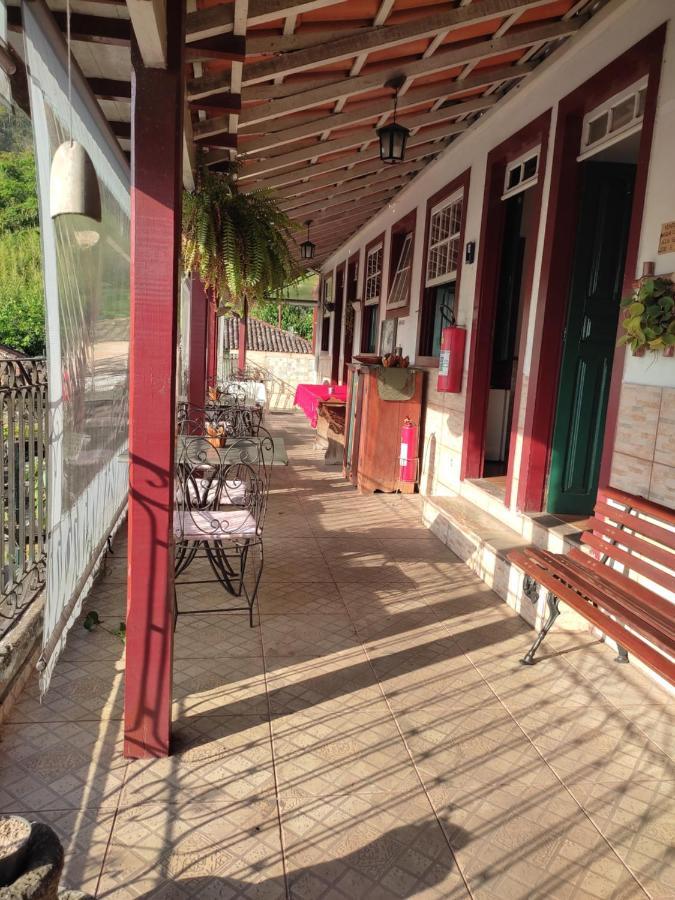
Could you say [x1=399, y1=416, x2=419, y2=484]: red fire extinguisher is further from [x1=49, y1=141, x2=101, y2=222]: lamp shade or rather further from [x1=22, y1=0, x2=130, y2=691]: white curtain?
[x1=49, y1=141, x2=101, y2=222]: lamp shade

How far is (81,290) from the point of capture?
2979 millimetres

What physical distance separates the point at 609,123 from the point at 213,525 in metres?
3.37

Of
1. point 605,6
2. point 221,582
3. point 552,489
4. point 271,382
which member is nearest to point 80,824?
point 221,582

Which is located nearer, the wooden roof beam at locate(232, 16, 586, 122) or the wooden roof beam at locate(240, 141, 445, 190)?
the wooden roof beam at locate(232, 16, 586, 122)

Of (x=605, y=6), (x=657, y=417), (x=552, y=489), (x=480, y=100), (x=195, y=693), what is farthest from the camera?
(x=480, y=100)

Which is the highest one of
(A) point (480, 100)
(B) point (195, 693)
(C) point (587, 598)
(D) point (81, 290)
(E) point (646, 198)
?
(A) point (480, 100)

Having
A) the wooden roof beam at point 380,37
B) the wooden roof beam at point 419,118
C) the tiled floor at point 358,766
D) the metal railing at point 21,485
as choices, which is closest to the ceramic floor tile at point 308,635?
the tiled floor at point 358,766

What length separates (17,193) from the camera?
70.2ft

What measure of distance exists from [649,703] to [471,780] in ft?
3.59

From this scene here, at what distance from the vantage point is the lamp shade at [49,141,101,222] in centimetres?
174

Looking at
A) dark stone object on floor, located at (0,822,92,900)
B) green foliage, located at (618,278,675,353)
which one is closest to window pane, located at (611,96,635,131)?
green foliage, located at (618,278,675,353)

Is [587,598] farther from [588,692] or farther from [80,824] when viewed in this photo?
[80,824]

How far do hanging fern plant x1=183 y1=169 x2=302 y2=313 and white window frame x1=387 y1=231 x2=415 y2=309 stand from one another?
3.76 metres

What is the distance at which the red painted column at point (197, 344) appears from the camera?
20.9 feet
